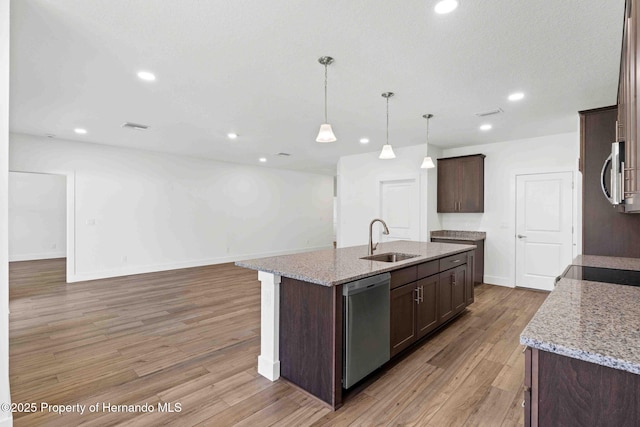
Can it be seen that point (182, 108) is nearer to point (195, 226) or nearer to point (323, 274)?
point (323, 274)

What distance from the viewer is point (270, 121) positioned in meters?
4.48

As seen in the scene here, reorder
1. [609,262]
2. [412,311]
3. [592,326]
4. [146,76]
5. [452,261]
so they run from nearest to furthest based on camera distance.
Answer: [592,326] → [609,262] → [412,311] → [146,76] → [452,261]

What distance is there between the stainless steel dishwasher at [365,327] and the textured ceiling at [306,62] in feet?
6.01

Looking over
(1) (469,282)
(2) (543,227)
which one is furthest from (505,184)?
(1) (469,282)

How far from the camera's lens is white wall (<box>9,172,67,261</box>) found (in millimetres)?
8234

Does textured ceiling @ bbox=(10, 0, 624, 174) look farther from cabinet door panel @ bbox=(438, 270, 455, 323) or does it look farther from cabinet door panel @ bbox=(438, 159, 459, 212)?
cabinet door panel @ bbox=(438, 270, 455, 323)

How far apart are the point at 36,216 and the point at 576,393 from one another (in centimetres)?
1151

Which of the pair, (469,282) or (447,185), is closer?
(469,282)

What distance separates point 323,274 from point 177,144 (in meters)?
5.06

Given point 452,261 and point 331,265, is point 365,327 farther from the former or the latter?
point 452,261

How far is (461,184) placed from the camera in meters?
5.77
